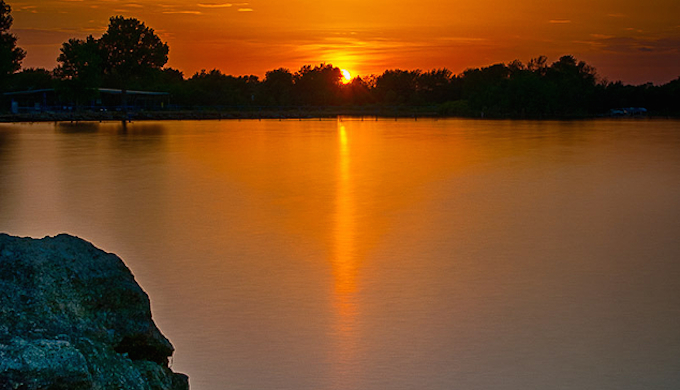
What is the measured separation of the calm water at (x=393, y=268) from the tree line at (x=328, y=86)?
2367 inches

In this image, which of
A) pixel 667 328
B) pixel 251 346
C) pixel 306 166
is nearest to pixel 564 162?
pixel 306 166

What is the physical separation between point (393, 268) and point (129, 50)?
9876cm

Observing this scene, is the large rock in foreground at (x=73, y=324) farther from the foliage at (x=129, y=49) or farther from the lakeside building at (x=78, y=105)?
the foliage at (x=129, y=49)

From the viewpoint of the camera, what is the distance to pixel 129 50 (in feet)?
340

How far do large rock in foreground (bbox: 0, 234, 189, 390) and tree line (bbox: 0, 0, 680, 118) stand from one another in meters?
73.0

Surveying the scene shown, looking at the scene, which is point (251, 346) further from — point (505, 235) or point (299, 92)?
point (299, 92)

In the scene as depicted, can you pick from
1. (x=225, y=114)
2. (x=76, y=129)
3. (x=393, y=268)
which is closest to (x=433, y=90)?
(x=225, y=114)

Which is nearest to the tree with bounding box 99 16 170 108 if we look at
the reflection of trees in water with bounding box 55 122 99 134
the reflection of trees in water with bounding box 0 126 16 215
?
the reflection of trees in water with bounding box 55 122 99 134

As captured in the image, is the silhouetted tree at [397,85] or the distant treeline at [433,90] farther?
the silhouetted tree at [397,85]

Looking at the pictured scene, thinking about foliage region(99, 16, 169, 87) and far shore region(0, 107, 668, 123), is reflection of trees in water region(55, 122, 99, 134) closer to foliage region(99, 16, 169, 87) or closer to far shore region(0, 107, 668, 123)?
far shore region(0, 107, 668, 123)

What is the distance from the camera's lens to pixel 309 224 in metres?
15.0

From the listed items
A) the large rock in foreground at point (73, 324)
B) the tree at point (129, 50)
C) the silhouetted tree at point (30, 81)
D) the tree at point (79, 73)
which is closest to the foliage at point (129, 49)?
the tree at point (129, 50)

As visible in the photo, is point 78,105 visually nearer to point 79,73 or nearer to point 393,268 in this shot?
point 79,73

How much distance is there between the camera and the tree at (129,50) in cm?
10256
